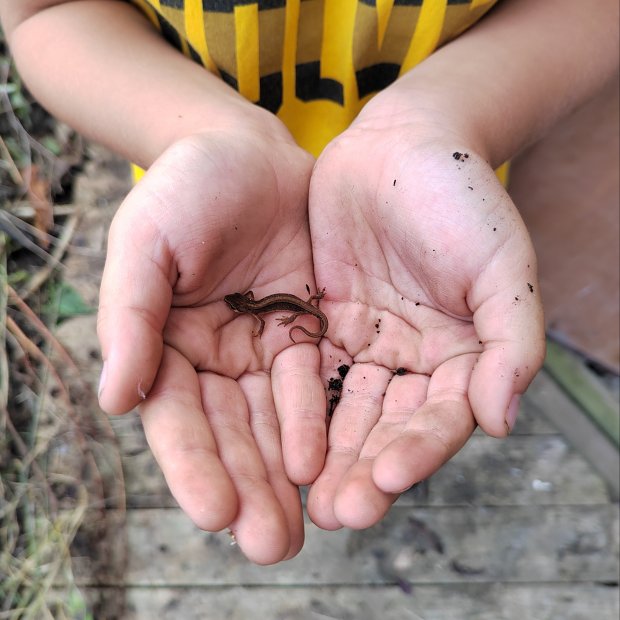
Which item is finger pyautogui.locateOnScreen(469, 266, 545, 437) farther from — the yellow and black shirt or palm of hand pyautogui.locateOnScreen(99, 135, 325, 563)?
the yellow and black shirt

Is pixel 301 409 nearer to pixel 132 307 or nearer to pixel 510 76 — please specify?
pixel 132 307

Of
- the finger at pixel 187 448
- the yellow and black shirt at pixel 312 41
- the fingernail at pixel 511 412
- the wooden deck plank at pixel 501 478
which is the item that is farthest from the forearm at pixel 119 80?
the wooden deck plank at pixel 501 478

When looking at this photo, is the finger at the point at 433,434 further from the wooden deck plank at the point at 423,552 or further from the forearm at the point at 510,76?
the wooden deck plank at the point at 423,552

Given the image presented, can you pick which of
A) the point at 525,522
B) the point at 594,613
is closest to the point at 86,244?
the point at 525,522

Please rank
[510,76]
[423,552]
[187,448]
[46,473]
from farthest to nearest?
[46,473] → [423,552] → [510,76] → [187,448]

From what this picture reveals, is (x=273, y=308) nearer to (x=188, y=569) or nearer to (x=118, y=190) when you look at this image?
(x=188, y=569)

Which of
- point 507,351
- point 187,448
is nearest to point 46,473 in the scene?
point 187,448

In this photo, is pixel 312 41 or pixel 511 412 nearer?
pixel 511 412
